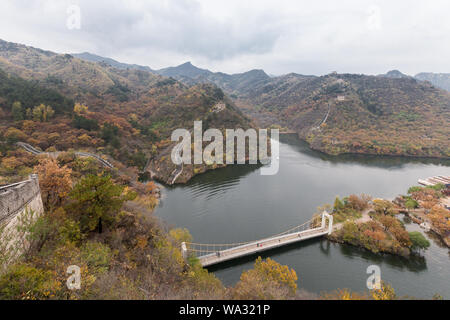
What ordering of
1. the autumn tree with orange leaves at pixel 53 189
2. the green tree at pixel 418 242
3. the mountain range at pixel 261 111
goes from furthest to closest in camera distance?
the mountain range at pixel 261 111 < the green tree at pixel 418 242 < the autumn tree with orange leaves at pixel 53 189

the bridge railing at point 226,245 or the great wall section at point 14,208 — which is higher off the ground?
the great wall section at point 14,208

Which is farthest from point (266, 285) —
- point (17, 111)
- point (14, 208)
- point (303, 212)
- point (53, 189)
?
point (17, 111)

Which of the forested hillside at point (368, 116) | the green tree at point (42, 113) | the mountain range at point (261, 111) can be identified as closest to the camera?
the green tree at point (42, 113)

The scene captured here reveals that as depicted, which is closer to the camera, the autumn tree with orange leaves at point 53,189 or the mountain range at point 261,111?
the autumn tree with orange leaves at point 53,189

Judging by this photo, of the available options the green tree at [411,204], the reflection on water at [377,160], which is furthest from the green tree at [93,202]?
the reflection on water at [377,160]

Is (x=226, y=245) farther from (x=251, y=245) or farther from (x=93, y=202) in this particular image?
(x=93, y=202)

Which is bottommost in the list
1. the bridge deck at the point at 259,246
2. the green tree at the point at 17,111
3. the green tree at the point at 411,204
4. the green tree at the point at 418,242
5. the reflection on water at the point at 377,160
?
the bridge deck at the point at 259,246

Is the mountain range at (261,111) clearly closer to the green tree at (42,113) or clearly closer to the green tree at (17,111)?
the green tree at (17,111)

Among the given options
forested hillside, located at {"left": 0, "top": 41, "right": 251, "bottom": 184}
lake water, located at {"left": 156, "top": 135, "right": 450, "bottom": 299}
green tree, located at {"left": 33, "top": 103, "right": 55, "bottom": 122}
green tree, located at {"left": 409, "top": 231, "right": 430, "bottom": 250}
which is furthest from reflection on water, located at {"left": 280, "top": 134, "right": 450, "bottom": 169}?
green tree, located at {"left": 33, "top": 103, "right": 55, "bottom": 122}
